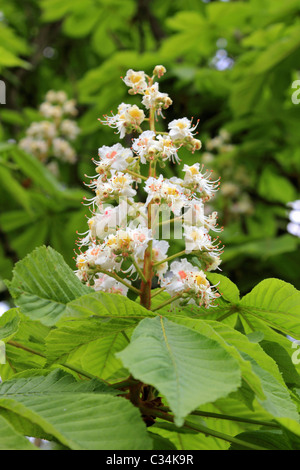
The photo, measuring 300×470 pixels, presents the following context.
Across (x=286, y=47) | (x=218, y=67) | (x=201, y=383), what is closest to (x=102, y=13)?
(x=218, y=67)

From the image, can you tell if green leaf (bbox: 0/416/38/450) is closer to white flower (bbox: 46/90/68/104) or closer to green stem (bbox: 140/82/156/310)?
green stem (bbox: 140/82/156/310)

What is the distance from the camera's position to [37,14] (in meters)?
4.09

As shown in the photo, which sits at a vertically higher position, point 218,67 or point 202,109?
point 218,67

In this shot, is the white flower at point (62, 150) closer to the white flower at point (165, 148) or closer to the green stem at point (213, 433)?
the white flower at point (165, 148)

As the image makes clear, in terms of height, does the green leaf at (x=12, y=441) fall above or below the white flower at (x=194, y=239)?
below

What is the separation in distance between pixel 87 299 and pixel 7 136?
10.5 ft

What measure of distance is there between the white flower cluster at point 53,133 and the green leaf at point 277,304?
2.40 m

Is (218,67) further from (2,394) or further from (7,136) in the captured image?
(2,394)

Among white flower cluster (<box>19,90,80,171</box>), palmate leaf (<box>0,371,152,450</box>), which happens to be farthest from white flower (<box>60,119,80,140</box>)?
palmate leaf (<box>0,371,152,450</box>)

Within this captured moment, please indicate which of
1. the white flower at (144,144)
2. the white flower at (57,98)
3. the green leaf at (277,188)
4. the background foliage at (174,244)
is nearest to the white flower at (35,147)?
the background foliage at (174,244)

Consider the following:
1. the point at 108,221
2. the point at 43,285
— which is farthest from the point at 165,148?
the point at 43,285

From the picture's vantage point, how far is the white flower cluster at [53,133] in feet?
10.1

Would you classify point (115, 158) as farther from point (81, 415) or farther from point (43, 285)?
point (81, 415)
